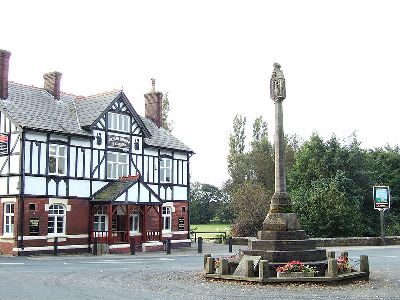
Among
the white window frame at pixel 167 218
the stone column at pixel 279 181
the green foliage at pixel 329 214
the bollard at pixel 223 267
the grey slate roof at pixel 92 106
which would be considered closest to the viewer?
the bollard at pixel 223 267

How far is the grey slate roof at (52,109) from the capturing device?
1230 inches

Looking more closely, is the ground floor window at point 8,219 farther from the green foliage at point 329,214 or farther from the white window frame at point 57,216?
the green foliage at point 329,214

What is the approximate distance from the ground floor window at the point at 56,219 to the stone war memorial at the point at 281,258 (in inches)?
635

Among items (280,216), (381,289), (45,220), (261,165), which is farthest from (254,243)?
(261,165)

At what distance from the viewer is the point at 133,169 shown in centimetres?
3703

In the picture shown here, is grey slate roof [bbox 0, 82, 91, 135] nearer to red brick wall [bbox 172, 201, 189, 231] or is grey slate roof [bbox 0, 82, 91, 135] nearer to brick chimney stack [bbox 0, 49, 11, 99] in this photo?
brick chimney stack [bbox 0, 49, 11, 99]

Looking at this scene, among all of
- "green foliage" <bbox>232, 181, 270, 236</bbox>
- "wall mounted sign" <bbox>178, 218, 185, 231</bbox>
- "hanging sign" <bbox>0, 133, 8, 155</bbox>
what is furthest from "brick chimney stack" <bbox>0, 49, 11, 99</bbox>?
"green foliage" <bbox>232, 181, 270, 236</bbox>

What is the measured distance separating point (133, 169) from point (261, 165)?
29988mm

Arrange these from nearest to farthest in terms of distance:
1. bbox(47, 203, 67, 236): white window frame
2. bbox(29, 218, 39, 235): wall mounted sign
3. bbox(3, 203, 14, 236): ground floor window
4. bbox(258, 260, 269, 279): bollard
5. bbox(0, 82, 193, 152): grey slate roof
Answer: bbox(258, 260, 269, 279): bollard, bbox(29, 218, 39, 235): wall mounted sign, bbox(3, 203, 14, 236): ground floor window, bbox(0, 82, 193, 152): grey slate roof, bbox(47, 203, 67, 236): white window frame

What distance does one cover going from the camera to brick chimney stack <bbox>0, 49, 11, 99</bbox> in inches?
1266

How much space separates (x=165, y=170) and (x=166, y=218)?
11.6 ft

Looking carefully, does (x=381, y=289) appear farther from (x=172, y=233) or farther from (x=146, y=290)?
(x=172, y=233)

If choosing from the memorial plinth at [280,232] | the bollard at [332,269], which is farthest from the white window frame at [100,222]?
the bollard at [332,269]

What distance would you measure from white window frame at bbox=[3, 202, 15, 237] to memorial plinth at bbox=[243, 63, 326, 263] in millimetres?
17261
